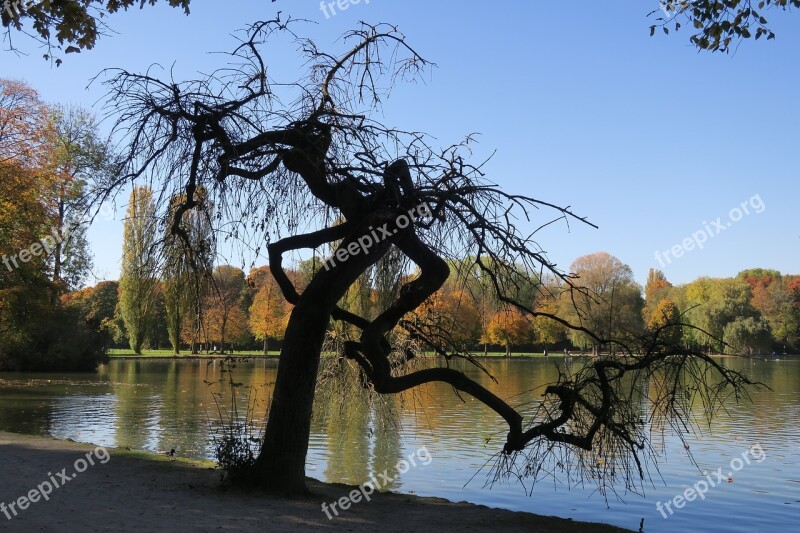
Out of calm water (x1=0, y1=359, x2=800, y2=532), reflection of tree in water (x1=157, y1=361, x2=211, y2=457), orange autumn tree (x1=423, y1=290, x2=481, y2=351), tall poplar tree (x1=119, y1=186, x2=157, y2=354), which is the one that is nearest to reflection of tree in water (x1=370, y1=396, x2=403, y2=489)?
calm water (x1=0, y1=359, x2=800, y2=532)

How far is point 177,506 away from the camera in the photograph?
7344 mm

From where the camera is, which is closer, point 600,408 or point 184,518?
point 184,518

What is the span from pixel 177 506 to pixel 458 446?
30.0ft

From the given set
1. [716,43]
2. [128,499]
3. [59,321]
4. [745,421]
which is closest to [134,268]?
[128,499]

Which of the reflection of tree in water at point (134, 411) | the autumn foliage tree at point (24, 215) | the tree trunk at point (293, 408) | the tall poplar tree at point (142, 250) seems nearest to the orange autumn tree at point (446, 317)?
the tree trunk at point (293, 408)

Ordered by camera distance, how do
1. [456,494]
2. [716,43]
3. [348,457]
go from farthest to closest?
1. [348,457]
2. [456,494]
3. [716,43]

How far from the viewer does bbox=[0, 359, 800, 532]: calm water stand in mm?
11070

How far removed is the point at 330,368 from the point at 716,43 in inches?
254

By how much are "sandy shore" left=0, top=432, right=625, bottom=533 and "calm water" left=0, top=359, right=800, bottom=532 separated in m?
1.39

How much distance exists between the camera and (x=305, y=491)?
843 centimetres

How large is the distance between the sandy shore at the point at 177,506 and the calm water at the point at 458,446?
1.39 metres

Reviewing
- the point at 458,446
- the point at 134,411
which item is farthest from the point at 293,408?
the point at 134,411

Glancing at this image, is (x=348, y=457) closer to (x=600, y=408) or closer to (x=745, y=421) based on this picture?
(x=600, y=408)

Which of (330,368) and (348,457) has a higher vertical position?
(330,368)
